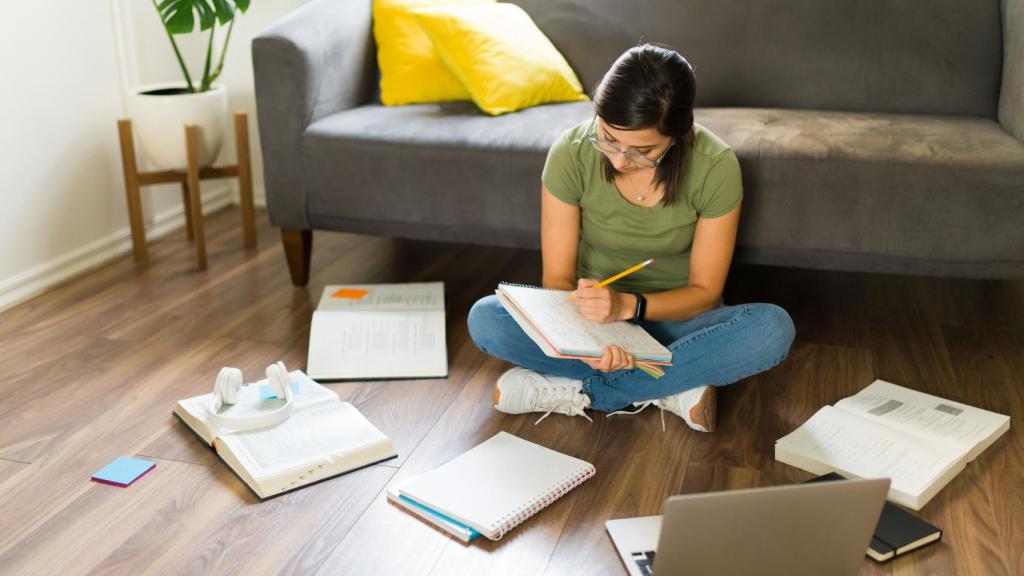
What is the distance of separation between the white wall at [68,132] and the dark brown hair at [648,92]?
1593 millimetres

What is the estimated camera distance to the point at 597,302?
5.50 feet

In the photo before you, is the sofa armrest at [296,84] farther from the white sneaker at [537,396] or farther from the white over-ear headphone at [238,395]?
the white sneaker at [537,396]

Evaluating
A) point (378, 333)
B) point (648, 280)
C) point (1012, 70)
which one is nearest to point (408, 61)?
point (378, 333)

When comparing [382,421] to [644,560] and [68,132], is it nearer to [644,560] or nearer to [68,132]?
[644,560]

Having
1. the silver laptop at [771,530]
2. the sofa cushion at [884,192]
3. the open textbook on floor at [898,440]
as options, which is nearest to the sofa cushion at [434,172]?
the sofa cushion at [884,192]

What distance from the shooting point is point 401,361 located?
2.01 m

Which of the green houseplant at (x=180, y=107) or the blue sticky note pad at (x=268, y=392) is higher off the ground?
the green houseplant at (x=180, y=107)

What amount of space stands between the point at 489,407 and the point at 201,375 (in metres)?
0.63

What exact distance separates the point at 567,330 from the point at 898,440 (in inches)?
24.6

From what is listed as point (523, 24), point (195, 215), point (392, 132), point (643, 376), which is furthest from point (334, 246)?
point (643, 376)

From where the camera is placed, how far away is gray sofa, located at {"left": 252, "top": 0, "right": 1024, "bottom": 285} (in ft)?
6.60

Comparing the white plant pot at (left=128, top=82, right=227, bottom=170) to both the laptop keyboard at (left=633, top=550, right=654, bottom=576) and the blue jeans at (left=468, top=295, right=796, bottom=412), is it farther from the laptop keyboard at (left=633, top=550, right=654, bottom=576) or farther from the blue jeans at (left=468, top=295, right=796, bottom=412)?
the laptop keyboard at (left=633, top=550, right=654, bottom=576)

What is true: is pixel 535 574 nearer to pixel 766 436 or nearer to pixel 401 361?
pixel 766 436

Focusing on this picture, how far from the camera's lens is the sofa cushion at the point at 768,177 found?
78.2 inches
